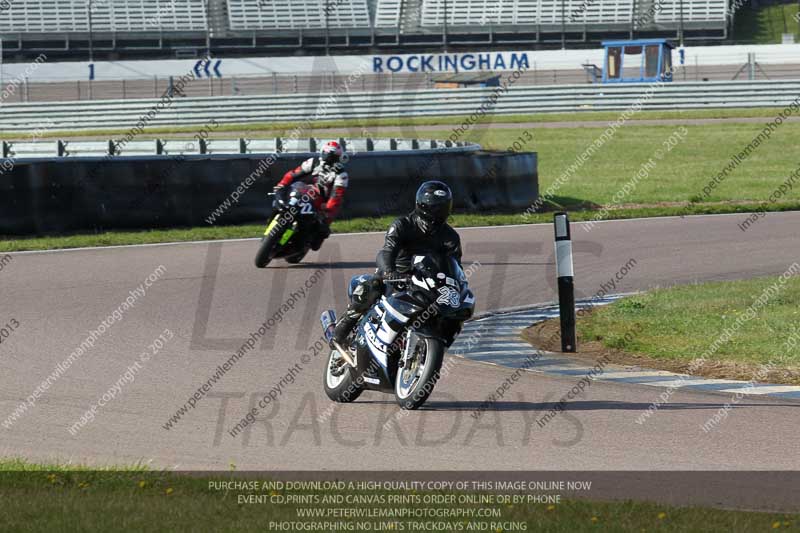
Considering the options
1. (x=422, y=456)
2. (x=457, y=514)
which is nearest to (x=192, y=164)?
(x=422, y=456)

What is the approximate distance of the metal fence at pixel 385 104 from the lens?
40.3 meters

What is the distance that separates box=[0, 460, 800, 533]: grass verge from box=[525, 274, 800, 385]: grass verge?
4154 millimetres

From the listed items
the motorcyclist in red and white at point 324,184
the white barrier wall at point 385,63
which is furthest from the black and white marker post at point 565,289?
the white barrier wall at point 385,63

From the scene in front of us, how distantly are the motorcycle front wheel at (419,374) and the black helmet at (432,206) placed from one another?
79 centimetres

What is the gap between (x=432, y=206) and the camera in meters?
8.29

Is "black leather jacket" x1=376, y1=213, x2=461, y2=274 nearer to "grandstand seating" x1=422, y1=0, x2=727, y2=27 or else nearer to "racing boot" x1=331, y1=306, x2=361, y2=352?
"racing boot" x1=331, y1=306, x2=361, y2=352

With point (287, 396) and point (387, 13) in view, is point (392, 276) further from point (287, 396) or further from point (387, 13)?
point (387, 13)

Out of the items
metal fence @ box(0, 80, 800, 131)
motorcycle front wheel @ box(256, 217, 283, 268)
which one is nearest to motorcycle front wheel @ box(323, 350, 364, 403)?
motorcycle front wheel @ box(256, 217, 283, 268)

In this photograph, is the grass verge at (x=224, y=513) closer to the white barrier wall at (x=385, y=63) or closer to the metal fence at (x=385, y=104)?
the metal fence at (x=385, y=104)

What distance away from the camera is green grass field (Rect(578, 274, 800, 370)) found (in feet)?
33.7

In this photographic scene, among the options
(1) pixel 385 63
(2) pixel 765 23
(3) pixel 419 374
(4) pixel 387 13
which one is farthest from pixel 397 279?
(2) pixel 765 23

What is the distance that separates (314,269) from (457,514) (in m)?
10.4

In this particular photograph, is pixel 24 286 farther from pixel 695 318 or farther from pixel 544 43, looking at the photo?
pixel 544 43

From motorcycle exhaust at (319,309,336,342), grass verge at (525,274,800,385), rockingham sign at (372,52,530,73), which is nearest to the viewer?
motorcycle exhaust at (319,309,336,342)
